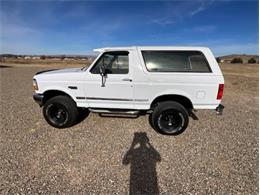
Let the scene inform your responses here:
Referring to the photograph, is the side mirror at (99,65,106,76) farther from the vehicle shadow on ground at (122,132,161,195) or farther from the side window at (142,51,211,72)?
the vehicle shadow on ground at (122,132,161,195)

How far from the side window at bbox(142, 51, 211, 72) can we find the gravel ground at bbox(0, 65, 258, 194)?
1611 mm

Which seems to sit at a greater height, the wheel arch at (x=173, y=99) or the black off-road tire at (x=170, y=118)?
the wheel arch at (x=173, y=99)

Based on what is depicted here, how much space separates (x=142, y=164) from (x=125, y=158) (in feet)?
1.20

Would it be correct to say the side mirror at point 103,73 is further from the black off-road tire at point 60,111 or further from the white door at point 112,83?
the black off-road tire at point 60,111

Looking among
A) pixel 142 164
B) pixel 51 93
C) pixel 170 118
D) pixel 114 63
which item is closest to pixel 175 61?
pixel 170 118

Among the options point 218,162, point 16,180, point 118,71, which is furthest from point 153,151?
point 16,180

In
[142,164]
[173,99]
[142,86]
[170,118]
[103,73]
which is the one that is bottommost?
[142,164]

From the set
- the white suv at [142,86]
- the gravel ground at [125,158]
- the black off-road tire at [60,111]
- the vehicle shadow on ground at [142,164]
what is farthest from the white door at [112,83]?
the vehicle shadow on ground at [142,164]

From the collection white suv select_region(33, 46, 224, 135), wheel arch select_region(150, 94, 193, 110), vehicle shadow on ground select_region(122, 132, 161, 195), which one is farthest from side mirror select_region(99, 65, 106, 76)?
vehicle shadow on ground select_region(122, 132, 161, 195)

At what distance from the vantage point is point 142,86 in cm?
451

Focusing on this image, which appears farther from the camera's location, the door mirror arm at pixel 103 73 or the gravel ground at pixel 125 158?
A: the door mirror arm at pixel 103 73

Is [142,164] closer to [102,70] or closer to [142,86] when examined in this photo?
[142,86]

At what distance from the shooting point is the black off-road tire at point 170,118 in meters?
4.45

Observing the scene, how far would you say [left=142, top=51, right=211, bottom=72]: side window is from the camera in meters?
4.41
